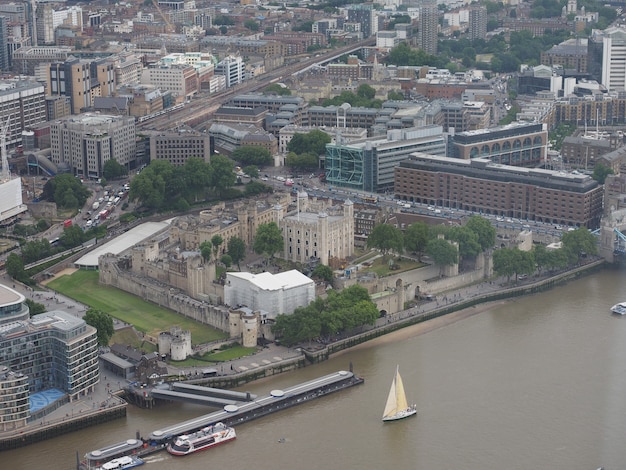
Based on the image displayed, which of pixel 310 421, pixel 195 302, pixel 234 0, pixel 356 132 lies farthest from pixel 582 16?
Result: pixel 310 421

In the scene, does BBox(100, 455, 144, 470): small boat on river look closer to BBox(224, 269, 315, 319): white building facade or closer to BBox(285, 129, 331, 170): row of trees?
BBox(224, 269, 315, 319): white building facade

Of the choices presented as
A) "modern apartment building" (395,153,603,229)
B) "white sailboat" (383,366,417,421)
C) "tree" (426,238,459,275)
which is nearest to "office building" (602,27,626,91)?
"modern apartment building" (395,153,603,229)

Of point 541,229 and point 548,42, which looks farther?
point 548,42

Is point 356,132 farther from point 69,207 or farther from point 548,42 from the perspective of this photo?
point 548,42

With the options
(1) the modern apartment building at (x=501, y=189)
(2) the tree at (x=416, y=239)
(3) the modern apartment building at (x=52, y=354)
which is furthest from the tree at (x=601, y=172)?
(3) the modern apartment building at (x=52, y=354)

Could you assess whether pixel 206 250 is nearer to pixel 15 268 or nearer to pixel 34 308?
pixel 15 268

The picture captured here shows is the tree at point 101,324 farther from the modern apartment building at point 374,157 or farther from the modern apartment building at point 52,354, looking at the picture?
the modern apartment building at point 374,157

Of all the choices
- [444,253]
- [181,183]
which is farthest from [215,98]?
[444,253]
